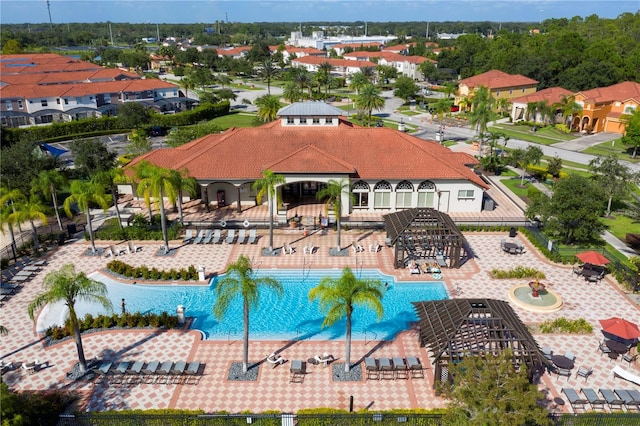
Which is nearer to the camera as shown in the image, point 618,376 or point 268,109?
point 618,376

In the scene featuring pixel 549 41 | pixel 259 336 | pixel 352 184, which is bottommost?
pixel 259 336

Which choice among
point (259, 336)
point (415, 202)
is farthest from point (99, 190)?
point (415, 202)

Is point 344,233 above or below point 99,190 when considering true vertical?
below

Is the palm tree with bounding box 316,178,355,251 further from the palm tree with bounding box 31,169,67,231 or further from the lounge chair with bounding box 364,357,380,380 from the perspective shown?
the palm tree with bounding box 31,169,67,231

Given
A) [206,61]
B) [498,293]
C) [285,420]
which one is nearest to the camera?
[285,420]

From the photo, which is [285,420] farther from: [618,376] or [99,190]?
[99,190]

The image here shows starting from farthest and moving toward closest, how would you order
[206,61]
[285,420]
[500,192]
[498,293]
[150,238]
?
1. [206,61]
2. [500,192]
3. [150,238]
4. [498,293]
5. [285,420]
